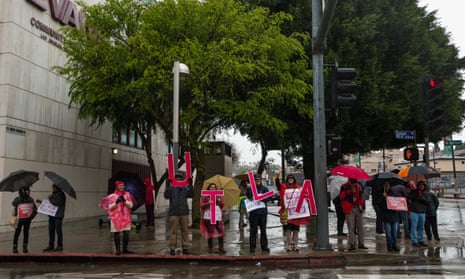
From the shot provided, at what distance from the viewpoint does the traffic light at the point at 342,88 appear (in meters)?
10.6

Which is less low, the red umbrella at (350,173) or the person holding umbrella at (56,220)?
the red umbrella at (350,173)

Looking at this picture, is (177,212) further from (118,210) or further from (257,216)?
(257,216)

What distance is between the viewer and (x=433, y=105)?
38.5 feet

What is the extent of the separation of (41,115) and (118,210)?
33.0 ft

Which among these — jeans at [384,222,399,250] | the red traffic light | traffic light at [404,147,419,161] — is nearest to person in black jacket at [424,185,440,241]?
traffic light at [404,147,419,161]

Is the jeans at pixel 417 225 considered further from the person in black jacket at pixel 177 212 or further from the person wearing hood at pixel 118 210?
the person wearing hood at pixel 118 210

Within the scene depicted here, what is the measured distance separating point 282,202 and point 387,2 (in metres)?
13.4

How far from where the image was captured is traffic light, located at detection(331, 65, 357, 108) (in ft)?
34.9

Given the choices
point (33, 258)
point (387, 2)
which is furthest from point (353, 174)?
point (387, 2)

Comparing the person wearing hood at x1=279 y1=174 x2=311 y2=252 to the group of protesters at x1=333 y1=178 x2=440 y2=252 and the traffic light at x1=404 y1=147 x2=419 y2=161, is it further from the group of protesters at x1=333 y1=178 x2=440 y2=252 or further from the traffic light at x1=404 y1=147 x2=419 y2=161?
the traffic light at x1=404 y1=147 x2=419 y2=161

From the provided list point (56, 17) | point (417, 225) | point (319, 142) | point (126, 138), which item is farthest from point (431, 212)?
point (126, 138)

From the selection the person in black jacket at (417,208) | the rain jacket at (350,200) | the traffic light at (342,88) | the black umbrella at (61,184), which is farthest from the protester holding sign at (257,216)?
the black umbrella at (61,184)

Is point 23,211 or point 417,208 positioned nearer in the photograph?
point 23,211

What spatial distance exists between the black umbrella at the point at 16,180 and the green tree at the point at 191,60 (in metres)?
4.48
